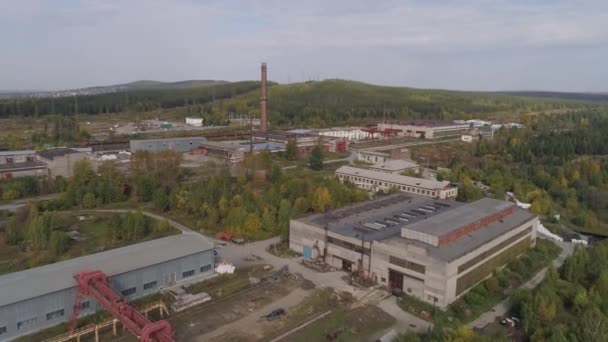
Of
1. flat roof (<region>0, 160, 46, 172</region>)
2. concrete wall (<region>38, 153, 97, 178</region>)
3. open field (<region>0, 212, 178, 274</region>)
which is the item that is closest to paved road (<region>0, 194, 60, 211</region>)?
open field (<region>0, 212, 178, 274</region>)

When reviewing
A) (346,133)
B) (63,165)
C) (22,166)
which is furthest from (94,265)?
(346,133)

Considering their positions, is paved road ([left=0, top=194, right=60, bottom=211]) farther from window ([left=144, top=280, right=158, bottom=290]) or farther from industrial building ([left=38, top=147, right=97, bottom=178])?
window ([left=144, top=280, right=158, bottom=290])

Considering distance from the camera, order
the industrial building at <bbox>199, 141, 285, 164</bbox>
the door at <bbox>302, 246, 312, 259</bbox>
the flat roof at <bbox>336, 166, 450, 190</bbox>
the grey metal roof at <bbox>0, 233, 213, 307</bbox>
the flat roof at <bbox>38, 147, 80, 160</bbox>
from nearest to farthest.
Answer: the grey metal roof at <bbox>0, 233, 213, 307</bbox> < the door at <bbox>302, 246, 312, 259</bbox> < the flat roof at <bbox>336, 166, 450, 190</bbox> < the flat roof at <bbox>38, 147, 80, 160</bbox> < the industrial building at <bbox>199, 141, 285, 164</bbox>

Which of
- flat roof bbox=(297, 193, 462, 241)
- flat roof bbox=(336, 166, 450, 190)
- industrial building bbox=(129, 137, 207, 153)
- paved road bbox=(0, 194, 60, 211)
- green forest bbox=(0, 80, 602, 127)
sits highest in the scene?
green forest bbox=(0, 80, 602, 127)

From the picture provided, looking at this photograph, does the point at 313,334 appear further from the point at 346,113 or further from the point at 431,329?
the point at 346,113

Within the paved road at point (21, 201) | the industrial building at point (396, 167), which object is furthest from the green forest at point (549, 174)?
the paved road at point (21, 201)

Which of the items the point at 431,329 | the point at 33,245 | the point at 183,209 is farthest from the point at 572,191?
the point at 33,245

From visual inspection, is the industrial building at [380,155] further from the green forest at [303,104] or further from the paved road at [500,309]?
the green forest at [303,104]
